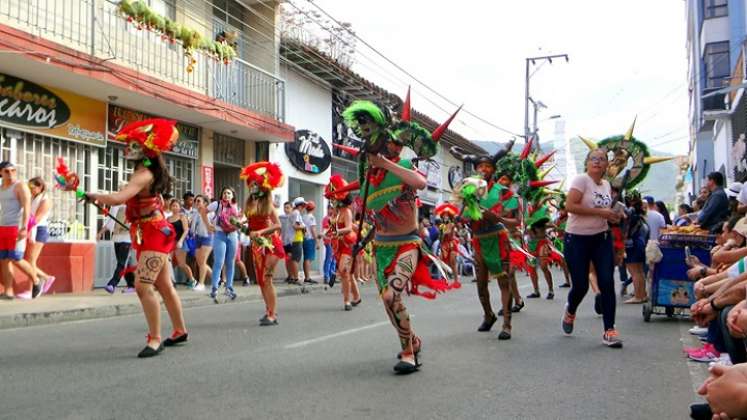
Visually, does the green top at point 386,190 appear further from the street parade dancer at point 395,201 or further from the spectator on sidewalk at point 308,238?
the spectator on sidewalk at point 308,238

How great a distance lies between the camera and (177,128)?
51.1 ft

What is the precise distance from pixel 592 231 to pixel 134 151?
14.6 ft

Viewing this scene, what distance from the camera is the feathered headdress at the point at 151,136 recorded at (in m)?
6.14

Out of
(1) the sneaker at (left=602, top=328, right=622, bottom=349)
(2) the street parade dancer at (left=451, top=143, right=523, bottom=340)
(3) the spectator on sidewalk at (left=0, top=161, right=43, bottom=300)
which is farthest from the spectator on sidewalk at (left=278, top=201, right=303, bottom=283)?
(1) the sneaker at (left=602, top=328, right=622, bottom=349)

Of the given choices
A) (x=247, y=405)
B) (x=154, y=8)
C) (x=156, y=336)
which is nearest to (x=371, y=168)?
(x=247, y=405)

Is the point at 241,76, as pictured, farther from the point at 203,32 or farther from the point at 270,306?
the point at 270,306

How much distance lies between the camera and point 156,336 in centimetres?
626

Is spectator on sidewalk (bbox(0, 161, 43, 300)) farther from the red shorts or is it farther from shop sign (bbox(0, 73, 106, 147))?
shop sign (bbox(0, 73, 106, 147))

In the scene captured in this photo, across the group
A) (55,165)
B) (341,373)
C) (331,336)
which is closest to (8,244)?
(55,165)

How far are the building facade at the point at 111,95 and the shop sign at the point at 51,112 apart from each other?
0.06 feet

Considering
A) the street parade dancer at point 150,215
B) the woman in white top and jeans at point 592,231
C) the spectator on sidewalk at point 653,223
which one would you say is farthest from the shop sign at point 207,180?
the woman in white top and jeans at point 592,231

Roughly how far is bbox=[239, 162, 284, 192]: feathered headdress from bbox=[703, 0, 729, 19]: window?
1261 inches

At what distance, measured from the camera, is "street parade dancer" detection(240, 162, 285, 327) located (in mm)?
8281

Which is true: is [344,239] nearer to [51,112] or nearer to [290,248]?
[290,248]
